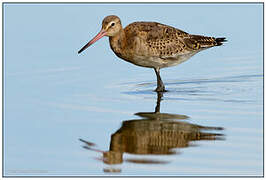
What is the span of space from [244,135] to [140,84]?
4.96 metres

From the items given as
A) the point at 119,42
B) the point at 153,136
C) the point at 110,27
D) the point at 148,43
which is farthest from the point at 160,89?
the point at 153,136

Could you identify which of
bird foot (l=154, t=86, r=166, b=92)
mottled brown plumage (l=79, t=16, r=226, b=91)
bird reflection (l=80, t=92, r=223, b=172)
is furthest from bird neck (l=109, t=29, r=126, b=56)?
bird reflection (l=80, t=92, r=223, b=172)

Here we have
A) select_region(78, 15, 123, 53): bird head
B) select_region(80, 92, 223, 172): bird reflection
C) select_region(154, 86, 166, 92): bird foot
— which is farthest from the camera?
select_region(154, 86, 166, 92): bird foot

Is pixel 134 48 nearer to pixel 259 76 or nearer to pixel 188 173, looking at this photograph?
pixel 259 76

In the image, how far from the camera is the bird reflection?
9383 millimetres

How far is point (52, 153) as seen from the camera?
9.34m

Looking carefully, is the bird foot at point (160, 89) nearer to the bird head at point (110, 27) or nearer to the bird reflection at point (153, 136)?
the bird head at point (110, 27)

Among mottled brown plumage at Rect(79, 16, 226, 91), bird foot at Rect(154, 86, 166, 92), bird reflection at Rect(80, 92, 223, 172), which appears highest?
mottled brown plumage at Rect(79, 16, 226, 91)

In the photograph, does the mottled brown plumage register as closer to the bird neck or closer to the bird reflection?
the bird neck

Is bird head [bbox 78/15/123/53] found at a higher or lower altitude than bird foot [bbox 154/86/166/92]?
higher

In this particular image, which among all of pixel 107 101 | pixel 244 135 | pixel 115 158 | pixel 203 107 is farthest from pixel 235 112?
pixel 115 158

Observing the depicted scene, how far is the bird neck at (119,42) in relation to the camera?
14070 mm

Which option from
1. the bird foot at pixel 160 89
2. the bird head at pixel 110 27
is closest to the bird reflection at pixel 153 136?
the bird foot at pixel 160 89

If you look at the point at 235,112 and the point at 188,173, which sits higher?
the point at 235,112
